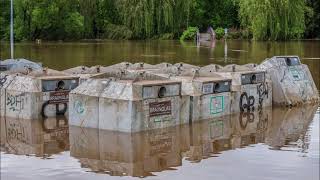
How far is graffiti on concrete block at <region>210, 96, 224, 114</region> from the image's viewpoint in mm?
16484

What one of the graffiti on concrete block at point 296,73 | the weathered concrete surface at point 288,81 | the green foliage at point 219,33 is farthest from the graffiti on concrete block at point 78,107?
the green foliage at point 219,33

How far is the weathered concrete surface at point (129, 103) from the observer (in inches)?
550

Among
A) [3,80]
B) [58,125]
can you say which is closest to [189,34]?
[3,80]

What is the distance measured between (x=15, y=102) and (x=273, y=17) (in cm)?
4509

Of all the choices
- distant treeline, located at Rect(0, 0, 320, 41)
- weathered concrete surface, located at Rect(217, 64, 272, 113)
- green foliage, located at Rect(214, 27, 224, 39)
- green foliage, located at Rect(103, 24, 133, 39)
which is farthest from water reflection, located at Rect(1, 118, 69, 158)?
green foliage, located at Rect(214, 27, 224, 39)

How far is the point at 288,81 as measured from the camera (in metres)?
19.5

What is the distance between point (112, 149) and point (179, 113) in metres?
2.80

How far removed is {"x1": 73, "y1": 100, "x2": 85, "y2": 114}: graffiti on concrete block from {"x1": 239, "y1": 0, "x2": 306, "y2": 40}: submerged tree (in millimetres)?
44740

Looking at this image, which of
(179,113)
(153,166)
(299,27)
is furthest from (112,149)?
(299,27)

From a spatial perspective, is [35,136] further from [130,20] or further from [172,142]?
[130,20]

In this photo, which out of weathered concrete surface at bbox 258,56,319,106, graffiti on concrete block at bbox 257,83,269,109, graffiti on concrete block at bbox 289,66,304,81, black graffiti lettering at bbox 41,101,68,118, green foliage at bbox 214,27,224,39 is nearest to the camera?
black graffiti lettering at bbox 41,101,68,118

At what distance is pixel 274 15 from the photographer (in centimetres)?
5831

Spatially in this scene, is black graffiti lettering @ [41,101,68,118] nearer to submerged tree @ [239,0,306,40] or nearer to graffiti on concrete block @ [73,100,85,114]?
graffiti on concrete block @ [73,100,85,114]

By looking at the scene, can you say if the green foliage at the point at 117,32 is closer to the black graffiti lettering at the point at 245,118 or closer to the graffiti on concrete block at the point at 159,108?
the black graffiti lettering at the point at 245,118
